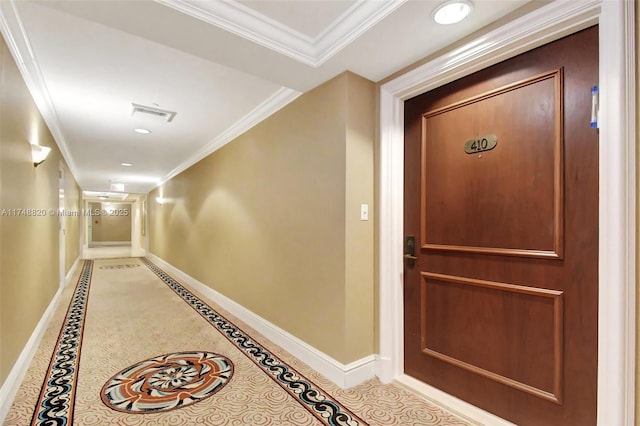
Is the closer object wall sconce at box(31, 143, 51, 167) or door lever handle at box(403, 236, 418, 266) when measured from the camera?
door lever handle at box(403, 236, 418, 266)

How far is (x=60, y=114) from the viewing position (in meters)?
3.37

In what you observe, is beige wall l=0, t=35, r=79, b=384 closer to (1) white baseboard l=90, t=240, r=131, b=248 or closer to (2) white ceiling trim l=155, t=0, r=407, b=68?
(2) white ceiling trim l=155, t=0, r=407, b=68

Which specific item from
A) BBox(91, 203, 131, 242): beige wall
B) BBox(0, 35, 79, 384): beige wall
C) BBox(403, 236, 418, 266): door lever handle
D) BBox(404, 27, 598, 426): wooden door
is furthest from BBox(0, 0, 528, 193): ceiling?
BBox(91, 203, 131, 242): beige wall

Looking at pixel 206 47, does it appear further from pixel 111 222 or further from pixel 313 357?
pixel 111 222

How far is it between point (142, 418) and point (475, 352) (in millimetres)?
2009

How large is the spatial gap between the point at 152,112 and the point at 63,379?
2562 mm

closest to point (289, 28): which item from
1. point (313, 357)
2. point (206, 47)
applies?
point (206, 47)

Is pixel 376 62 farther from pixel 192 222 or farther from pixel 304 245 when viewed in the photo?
pixel 192 222

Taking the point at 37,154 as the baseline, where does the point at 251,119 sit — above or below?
above

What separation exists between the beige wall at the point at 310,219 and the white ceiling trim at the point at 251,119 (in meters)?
0.08

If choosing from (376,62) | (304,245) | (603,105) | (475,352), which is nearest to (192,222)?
(304,245)

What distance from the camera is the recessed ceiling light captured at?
58.1 inches

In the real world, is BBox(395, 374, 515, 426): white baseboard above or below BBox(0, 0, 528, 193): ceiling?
below

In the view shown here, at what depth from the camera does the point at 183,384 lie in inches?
82.7
